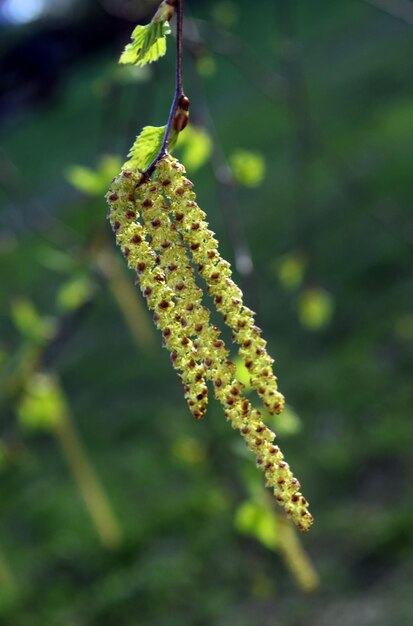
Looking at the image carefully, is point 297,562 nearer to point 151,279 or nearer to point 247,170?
point 247,170

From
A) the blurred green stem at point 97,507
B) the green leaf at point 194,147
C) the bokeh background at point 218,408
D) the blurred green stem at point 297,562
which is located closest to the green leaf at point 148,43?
the bokeh background at point 218,408

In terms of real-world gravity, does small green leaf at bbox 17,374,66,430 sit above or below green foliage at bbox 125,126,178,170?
above

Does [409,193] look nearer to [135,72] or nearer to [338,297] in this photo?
[338,297]

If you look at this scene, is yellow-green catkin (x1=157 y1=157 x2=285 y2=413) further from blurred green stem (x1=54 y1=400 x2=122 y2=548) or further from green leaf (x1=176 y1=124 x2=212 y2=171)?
blurred green stem (x1=54 y1=400 x2=122 y2=548)


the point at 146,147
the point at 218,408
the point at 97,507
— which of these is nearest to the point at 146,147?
the point at 146,147

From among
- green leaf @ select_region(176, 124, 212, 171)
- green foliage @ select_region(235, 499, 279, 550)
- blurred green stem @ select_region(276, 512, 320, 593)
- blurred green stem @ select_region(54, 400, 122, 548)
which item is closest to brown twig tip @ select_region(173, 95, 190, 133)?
green leaf @ select_region(176, 124, 212, 171)

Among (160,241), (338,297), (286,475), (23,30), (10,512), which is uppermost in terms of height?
(23,30)

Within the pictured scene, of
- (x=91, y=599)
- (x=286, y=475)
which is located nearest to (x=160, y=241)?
(x=286, y=475)

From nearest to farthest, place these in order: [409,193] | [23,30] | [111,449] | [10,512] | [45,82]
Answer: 1. [10,512]
2. [111,449]
3. [409,193]
4. [45,82]
5. [23,30]

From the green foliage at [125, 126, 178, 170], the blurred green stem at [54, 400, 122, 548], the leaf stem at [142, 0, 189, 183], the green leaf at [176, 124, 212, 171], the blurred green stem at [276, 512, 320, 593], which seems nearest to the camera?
the leaf stem at [142, 0, 189, 183]
